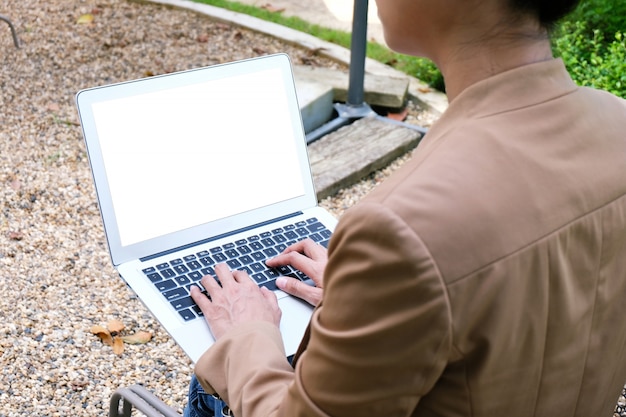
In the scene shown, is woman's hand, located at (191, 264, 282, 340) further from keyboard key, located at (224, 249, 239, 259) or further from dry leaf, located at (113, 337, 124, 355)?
dry leaf, located at (113, 337, 124, 355)

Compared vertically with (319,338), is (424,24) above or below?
above

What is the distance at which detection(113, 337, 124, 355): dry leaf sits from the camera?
127 inches

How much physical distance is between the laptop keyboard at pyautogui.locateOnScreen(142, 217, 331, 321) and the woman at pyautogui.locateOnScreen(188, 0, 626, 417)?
59 cm

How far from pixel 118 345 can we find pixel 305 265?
1735 millimetres

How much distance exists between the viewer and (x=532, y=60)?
1135mm

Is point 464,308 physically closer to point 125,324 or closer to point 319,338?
point 319,338

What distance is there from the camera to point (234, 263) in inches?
73.5

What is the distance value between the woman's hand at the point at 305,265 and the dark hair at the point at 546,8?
74 centimetres

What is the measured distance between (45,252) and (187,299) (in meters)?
2.27

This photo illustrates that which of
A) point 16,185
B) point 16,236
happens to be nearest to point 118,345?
point 16,236

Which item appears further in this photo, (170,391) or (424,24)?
(170,391)

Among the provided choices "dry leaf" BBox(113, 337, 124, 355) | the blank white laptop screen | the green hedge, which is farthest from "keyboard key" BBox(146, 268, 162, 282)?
the green hedge

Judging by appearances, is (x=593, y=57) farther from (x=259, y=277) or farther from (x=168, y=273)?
(x=168, y=273)

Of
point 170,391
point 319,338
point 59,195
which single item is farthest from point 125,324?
point 319,338
